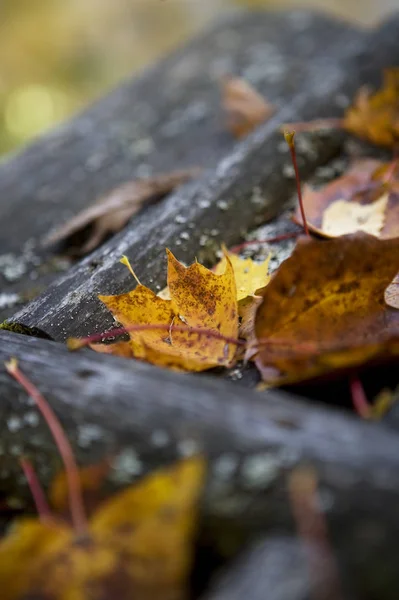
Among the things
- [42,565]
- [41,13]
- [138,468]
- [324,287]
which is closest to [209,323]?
[324,287]

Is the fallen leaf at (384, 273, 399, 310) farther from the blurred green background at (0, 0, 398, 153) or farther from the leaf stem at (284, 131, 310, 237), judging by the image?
the blurred green background at (0, 0, 398, 153)

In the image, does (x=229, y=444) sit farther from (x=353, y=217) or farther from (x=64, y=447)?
(x=353, y=217)

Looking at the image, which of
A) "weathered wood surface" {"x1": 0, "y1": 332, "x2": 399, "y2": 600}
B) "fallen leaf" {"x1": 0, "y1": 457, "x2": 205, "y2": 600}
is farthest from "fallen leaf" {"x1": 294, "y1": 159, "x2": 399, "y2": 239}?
"fallen leaf" {"x1": 0, "y1": 457, "x2": 205, "y2": 600}

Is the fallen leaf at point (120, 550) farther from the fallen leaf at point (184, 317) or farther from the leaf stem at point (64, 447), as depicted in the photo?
the fallen leaf at point (184, 317)

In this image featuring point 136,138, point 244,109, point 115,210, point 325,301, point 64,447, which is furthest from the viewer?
point 136,138

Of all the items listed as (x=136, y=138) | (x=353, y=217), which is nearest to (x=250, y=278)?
(x=353, y=217)

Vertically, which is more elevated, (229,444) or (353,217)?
(229,444)
